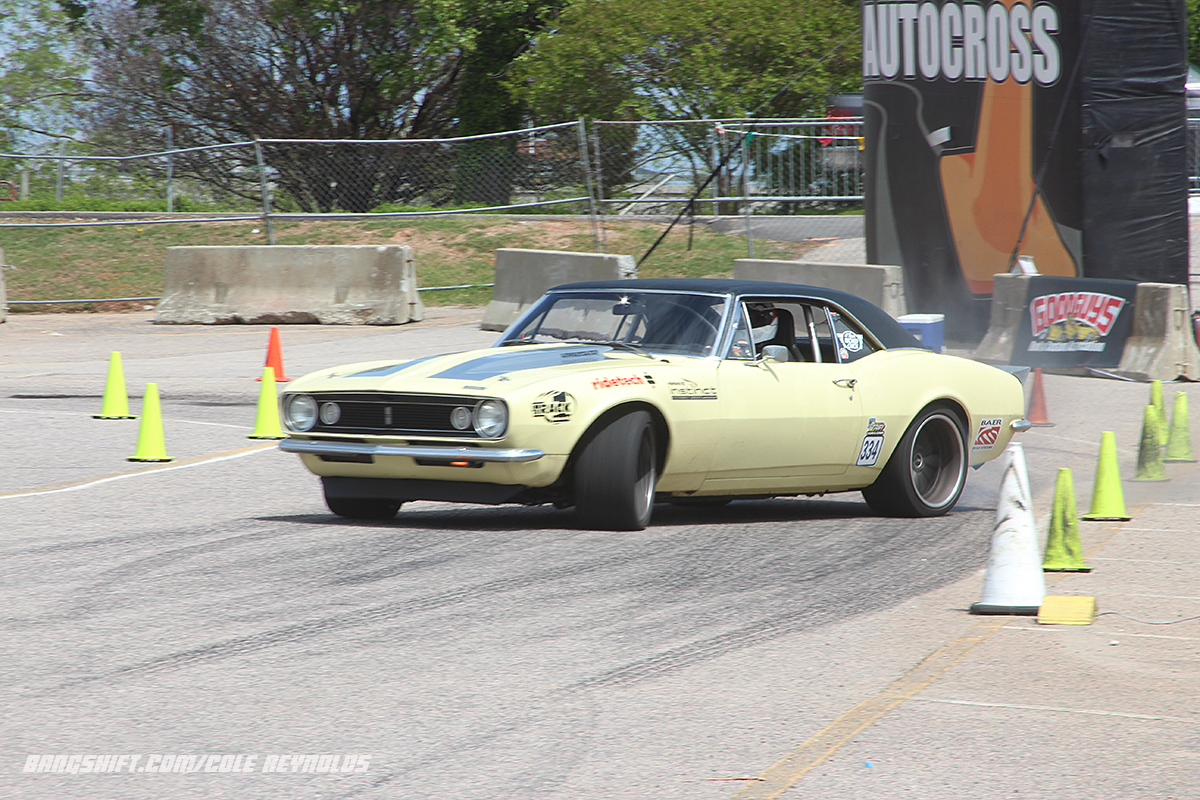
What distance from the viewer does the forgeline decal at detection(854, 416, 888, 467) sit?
854cm

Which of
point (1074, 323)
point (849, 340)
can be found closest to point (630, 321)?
point (849, 340)

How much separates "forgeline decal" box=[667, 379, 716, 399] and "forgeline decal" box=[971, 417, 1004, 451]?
2.13 metres

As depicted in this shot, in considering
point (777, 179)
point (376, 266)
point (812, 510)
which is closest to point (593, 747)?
point (812, 510)

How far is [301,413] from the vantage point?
782 centimetres

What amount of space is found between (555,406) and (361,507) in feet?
4.79

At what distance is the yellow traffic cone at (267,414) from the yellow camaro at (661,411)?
333cm

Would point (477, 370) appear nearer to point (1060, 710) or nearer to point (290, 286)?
point (1060, 710)

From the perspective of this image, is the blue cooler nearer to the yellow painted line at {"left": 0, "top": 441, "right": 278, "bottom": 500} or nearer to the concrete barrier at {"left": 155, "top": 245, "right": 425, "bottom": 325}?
the yellow painted line at {"left": 0, "top": 441, "right": 278, "bottom": 500}

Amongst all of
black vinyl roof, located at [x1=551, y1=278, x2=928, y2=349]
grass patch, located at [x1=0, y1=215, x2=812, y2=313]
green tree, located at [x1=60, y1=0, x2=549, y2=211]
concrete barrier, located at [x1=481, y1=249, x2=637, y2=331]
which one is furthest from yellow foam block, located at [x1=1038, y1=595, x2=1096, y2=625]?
green tree, located at [x1=60, y1=0, x2=549, y2=211]

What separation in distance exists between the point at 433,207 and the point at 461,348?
888 cm

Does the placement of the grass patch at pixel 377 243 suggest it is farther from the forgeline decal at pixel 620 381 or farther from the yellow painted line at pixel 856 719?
the yellow painted line at pixel 856 719

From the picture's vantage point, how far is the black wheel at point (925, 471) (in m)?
8.70

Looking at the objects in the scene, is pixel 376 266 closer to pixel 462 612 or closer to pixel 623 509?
pixel 623 509

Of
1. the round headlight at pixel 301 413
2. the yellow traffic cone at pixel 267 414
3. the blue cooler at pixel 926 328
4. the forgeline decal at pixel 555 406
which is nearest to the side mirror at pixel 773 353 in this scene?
the forgeline decal at pixel 555 406
